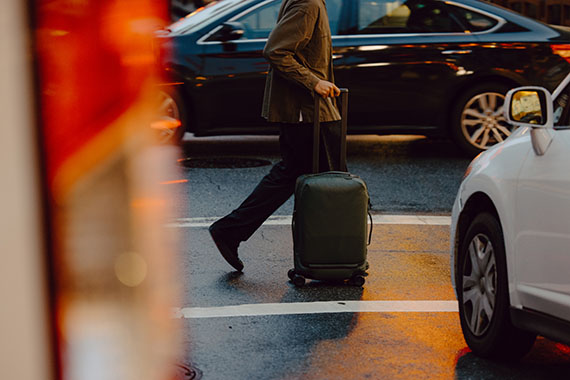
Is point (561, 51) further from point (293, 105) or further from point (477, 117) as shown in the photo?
point (293, 105)

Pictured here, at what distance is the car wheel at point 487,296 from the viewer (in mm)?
3830

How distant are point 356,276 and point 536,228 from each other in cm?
187

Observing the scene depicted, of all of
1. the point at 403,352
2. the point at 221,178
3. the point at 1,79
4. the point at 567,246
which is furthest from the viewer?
the point at 221,178

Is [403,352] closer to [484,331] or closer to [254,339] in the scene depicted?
[484,331]

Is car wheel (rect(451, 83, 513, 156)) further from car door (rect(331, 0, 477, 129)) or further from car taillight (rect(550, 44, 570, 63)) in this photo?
car taillight (rect(550, 44, 570, 63))

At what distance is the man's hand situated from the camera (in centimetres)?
527

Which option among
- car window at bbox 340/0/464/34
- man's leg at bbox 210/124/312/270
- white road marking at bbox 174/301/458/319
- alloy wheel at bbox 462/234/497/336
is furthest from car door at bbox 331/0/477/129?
alloy wheel at bbox 462/234/497/336

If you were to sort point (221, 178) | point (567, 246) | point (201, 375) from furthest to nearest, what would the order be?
point (221, 178)
point (201, 375)
point (567, 246)

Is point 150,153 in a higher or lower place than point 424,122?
higher

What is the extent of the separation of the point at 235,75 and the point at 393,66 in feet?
5.18

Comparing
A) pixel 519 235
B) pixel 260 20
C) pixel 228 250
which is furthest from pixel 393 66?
pixel 519 235

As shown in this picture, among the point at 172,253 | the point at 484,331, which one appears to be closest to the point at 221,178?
the point at 484,331

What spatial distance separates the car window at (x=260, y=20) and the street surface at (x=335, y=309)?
204cm

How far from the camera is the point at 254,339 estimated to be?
14.3 feet
